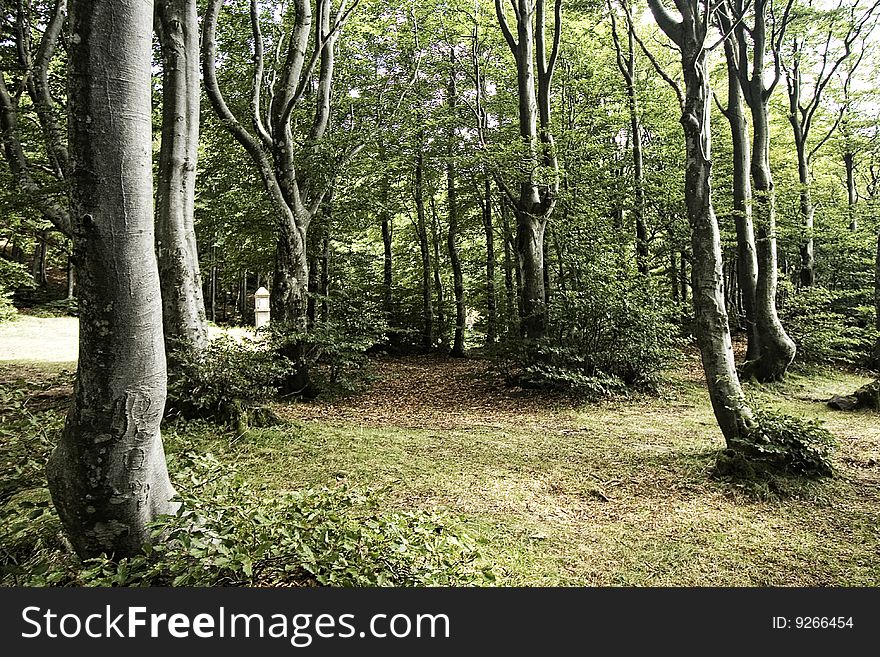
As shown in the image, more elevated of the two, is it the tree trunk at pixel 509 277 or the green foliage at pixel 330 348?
the tree trunk at pixel 509 277

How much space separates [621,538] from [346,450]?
3.06 metres

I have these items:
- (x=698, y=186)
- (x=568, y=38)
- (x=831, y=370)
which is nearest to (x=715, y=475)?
(x=698, y=186)

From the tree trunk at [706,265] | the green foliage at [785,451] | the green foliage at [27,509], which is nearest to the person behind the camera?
the green foliage at [27,509]

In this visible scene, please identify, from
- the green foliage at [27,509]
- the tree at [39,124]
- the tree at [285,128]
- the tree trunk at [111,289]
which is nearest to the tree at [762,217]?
the tree at [285,128]

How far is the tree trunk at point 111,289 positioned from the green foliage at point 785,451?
190 inches

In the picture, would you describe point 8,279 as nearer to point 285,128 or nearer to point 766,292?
point 285,128

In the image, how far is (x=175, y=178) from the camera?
6.45 m

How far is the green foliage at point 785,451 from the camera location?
4.77 metres

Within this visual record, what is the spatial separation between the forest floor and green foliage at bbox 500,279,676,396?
2.36ft

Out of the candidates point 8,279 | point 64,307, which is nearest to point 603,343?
point 64,307

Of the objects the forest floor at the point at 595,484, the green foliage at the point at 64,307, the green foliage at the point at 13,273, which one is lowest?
the forest floor at the point at 595,484

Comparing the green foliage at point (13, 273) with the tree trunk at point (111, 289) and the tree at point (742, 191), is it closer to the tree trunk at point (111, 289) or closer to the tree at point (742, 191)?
the tree trunk at point (111, 289)

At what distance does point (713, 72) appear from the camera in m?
13.8

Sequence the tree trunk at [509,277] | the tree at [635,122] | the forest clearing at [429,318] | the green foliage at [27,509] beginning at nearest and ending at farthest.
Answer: the forest clearing at [429,318], the green foliage at [27,509], the tree trunk at [509,277], the tree at [635,122]
